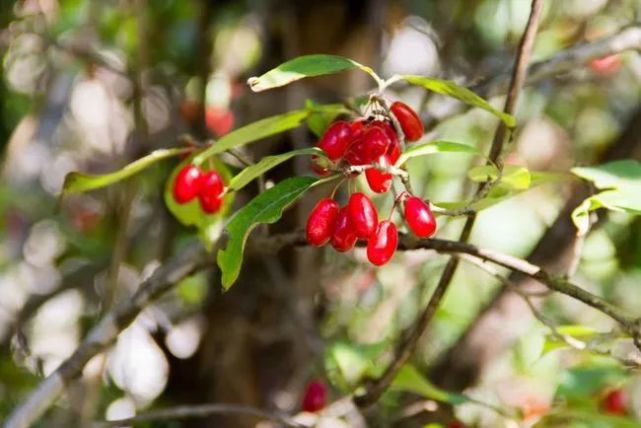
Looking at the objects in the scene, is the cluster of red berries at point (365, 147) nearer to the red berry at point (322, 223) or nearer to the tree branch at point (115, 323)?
the red berry at point (322, 223)

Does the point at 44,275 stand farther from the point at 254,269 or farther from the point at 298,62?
the point at 298,62

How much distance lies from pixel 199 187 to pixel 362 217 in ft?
0.94

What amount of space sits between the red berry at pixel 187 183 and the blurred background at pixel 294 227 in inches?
15.5

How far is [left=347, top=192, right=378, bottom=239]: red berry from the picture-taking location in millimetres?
908

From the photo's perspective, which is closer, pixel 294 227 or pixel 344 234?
pixel 344 234

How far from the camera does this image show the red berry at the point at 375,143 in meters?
0.89

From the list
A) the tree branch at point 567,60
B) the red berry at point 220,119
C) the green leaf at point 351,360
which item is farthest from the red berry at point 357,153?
the red berry at point 220,119

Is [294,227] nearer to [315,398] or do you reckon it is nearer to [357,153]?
[315,398]

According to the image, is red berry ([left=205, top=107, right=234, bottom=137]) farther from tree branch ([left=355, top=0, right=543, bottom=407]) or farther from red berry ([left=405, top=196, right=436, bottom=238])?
red berry ([left=405, top=196, right=436, bottom=238])

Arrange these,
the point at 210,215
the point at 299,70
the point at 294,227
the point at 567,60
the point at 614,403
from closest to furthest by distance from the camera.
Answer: the point at 299,70 < the point at 210,215 < the point at 567,60 < the point at 614,403 < the point at 294,227

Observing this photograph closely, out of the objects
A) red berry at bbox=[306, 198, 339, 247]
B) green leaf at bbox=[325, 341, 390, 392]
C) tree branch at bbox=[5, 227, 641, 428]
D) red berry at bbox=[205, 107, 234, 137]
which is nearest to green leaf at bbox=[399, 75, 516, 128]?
red berry at bbox=[306, 198, 339, 247]

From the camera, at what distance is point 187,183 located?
1131 millimetres

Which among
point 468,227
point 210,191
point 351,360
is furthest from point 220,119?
point 468,227

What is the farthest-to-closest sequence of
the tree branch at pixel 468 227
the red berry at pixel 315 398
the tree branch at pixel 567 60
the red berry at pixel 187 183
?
the red berry at pixel 315 398, the tree branch at pixel 567 60, the red berry at pixel 187 183, the tree branch at pixel 468 227
